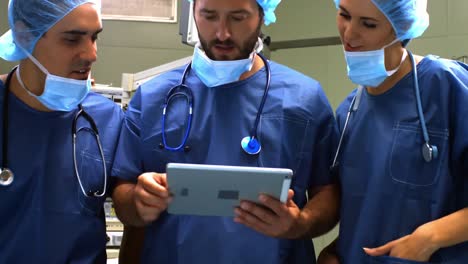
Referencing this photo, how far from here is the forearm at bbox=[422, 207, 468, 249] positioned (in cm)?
110

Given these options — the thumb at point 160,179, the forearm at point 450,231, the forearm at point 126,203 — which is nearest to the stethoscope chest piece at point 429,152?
the forearm at point 450,231

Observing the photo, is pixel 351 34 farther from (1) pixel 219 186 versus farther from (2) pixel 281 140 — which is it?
(1) pixel 219 186

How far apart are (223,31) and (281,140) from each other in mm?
338

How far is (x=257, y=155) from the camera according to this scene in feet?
4.27

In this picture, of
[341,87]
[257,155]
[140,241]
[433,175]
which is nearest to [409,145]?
[433,175]

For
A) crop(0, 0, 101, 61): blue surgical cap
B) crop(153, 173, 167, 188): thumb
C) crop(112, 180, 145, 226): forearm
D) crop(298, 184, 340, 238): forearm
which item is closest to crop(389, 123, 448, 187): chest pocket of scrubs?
crop(298, 184, 340, 238): forearm

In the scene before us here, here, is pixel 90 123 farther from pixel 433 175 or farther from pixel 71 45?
pixel 433 175

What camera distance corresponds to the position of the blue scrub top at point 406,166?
1.17 m

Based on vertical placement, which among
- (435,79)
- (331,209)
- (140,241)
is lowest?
(140,241)

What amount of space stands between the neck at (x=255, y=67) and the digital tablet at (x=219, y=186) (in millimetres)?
433

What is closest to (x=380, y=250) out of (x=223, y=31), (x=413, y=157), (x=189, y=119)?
(x=413, y=157)

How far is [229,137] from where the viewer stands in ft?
4.35

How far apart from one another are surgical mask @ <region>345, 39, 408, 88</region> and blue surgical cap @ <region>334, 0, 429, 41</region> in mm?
37

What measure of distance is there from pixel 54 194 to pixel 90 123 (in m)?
0.23
